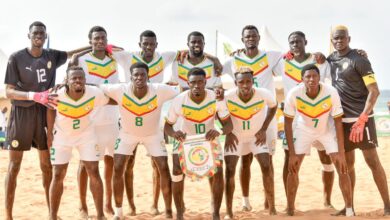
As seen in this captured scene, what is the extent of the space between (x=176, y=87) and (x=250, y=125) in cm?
121

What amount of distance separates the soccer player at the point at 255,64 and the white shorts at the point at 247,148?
465 mm

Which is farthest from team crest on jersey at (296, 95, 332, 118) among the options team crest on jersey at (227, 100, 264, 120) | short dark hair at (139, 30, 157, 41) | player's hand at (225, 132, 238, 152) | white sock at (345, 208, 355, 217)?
short dark hair at (139, 30, 157, 41)

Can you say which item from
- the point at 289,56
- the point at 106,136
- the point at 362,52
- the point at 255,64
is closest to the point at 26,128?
the point at 106,136

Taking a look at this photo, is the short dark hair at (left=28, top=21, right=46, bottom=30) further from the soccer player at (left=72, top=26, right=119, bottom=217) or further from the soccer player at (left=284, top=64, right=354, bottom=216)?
the soccer player at (left=284, top=64, right=354, bottom=216)

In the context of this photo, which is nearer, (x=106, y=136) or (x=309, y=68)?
(x=309, y=68)

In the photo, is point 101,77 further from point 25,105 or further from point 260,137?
point 260,137

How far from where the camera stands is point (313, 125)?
6973 mm

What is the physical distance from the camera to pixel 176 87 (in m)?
7.18

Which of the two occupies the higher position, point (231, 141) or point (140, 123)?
point (140, 123)

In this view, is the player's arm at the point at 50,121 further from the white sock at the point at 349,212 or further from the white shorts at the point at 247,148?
the white sock at the point at 349,212

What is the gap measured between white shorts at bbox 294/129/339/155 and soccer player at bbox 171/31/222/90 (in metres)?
1.54

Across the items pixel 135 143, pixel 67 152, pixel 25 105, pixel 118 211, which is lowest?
pixel 118 211

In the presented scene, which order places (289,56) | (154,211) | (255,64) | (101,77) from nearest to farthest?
1. (101,77)
2. (289,56)
3. (255,64)
4. (154,211)

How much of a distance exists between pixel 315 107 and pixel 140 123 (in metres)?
2.46
